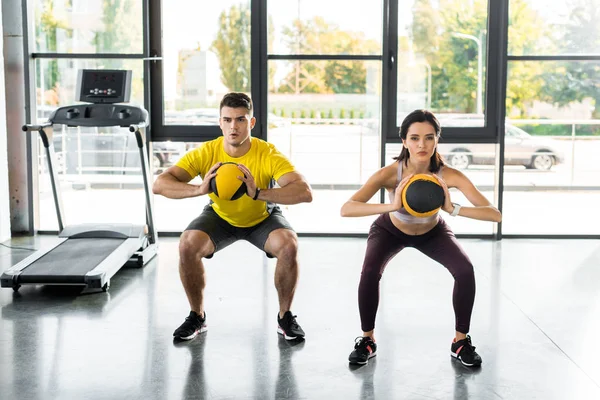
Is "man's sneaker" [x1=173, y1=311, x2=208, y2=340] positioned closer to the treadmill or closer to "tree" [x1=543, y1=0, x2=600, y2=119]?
the treadmill

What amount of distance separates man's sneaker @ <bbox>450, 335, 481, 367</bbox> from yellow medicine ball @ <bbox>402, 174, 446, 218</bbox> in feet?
1.95

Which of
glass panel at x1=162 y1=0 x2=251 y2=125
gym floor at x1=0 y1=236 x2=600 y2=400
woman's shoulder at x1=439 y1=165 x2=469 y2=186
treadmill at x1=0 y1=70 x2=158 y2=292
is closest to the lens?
gym floor at x1=0 y1=236 x2=600 y2=400

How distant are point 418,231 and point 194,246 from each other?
0.99 meters

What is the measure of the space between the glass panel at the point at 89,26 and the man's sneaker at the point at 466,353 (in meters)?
3.71

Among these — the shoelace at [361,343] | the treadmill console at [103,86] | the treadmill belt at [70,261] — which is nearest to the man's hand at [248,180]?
the shoelace at [361,343]

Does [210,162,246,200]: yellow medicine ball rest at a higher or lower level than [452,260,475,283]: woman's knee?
higher

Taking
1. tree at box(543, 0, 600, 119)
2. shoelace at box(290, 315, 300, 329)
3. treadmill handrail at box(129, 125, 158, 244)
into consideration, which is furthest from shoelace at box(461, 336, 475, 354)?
tree at box(543, 0, 600, 119)

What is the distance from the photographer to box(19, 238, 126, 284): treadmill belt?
4133 millimetres

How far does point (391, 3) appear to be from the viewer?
225 inches

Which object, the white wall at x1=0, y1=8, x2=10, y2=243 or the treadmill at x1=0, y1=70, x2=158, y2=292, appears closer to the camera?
the treadmill at x1=0, y1=70, x2=158, y2=292

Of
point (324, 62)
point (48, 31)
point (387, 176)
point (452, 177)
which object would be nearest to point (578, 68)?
point (324, 62)

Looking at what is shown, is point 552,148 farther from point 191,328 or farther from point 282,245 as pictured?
point 191,328

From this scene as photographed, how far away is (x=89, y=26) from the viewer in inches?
230

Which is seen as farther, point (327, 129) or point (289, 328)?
point (327, 129)
